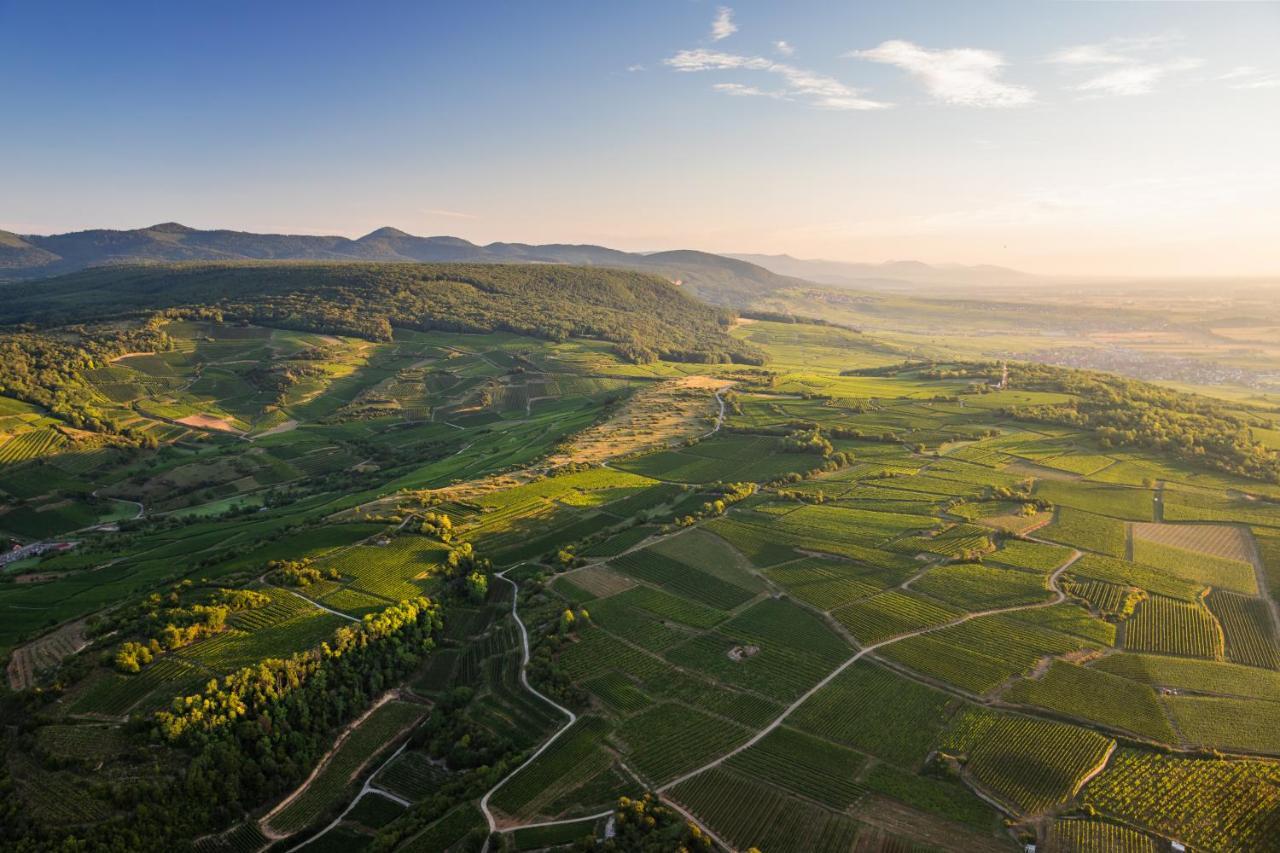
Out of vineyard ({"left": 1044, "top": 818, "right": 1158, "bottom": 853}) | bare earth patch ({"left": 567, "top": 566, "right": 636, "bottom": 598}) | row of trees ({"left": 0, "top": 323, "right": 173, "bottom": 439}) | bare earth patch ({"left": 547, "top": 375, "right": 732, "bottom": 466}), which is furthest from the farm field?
row of trees ({"left": 0, "top": 323, "right": 173, "bottom": 439})

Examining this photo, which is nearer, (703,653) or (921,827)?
(921,827)

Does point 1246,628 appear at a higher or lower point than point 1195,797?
higher

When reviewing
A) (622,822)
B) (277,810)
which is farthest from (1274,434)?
(277,810)

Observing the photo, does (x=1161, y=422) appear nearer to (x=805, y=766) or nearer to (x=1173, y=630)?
(x=1173, y=630)

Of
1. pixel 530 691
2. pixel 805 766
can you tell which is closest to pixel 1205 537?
pixel 805 766

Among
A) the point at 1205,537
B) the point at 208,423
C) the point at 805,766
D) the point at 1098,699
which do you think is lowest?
the point at 805,766

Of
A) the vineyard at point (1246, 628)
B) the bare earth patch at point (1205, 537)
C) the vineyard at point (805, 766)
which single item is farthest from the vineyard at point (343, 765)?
the bare earth patch at point (1205, 537)

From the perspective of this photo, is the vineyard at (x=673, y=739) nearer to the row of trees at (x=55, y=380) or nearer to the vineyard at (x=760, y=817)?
the vineyard at (x=760, y=817)

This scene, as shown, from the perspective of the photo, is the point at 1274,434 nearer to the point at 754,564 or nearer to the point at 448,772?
the point at 754,564

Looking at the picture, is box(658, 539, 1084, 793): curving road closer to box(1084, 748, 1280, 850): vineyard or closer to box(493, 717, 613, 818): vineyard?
box(493, 717, 613, 818): vineyard

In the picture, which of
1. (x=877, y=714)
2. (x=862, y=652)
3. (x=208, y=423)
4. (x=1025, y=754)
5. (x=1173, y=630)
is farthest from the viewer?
(x=208, y=423)

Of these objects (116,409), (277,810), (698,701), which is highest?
(116,409)
